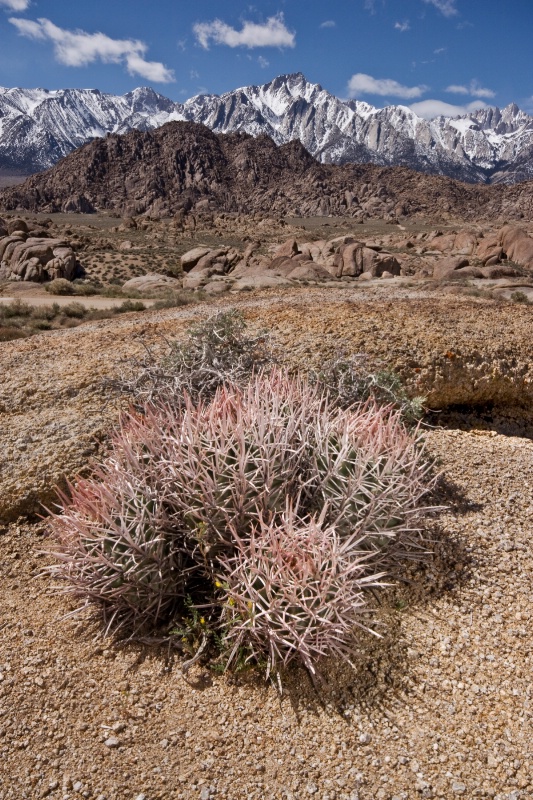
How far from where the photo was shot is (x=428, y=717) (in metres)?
2.19

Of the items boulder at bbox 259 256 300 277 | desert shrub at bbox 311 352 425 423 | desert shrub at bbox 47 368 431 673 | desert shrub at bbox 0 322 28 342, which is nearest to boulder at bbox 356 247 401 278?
boulder at bbox 259 256 300 277

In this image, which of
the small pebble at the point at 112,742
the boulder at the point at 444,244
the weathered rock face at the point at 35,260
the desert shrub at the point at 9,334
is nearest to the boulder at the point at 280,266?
the weathered rock face at the point at 35,260

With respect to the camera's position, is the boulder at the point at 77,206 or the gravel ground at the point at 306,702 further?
the boulder at the point at 77,206

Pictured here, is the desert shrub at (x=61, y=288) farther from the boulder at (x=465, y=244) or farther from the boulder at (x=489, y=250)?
the boulder at (x=465, y=244)

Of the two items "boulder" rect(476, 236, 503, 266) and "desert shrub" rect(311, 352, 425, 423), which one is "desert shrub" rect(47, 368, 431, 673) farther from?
"boulder" rect(476, 236, 503, 266)

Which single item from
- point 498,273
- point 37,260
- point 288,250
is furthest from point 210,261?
point 498,273

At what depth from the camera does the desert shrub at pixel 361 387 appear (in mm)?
4191

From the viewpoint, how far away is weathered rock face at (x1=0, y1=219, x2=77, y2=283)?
26906 millimetres

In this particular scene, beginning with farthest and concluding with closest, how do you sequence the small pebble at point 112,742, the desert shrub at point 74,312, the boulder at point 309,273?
the boulder at point 309,273 < the desert shrub at point 74,312 < the small pebble at point 112,742

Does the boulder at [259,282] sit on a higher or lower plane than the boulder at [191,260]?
lower

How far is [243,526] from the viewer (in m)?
2.55

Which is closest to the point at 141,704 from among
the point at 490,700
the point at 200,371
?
the point at 490,700

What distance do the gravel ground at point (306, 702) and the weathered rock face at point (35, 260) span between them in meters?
26.2

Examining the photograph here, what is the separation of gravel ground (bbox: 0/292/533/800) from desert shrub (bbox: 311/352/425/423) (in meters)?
0.89
